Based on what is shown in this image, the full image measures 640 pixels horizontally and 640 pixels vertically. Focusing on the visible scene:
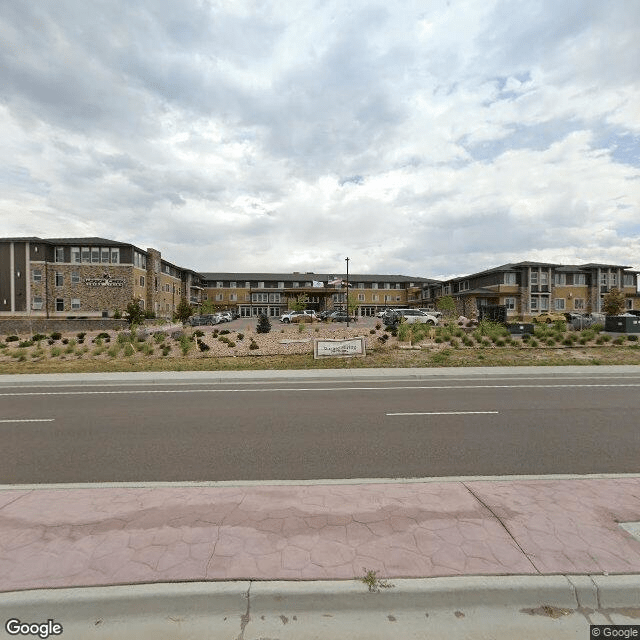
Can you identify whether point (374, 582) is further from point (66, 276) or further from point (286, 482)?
point (66, 276)

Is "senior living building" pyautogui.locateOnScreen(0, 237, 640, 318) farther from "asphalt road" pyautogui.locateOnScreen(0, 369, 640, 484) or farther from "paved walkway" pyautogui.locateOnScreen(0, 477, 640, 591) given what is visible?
"paved walkway" pyautogui.locateOnScreen(0, 477, 640, 591)

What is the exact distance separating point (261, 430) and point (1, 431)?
503 centimetres

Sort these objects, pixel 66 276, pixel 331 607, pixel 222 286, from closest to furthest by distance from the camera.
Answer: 1. pixel 331 607
2. pixel 66 276
3. pixel 222 286

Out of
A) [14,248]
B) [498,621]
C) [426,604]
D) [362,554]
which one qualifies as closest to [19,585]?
[362,554]

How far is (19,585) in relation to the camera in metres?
2.83

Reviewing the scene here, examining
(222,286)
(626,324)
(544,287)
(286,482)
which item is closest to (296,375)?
(286,482)

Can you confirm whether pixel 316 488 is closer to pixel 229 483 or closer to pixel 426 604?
pixel 229 483

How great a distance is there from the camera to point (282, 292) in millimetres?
78438

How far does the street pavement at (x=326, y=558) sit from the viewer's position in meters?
2.63

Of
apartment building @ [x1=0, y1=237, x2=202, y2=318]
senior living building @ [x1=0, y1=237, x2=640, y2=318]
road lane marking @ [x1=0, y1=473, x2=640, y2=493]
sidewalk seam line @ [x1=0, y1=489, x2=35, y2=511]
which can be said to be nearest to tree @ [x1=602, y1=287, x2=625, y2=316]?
senior living building @ [x1=0, y1=237, x2=640, y2=318]

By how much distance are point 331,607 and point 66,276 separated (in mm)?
55561

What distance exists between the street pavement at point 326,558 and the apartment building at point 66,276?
4855cm

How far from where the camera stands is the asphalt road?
17.0 feet

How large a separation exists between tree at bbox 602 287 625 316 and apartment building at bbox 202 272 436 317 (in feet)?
106
